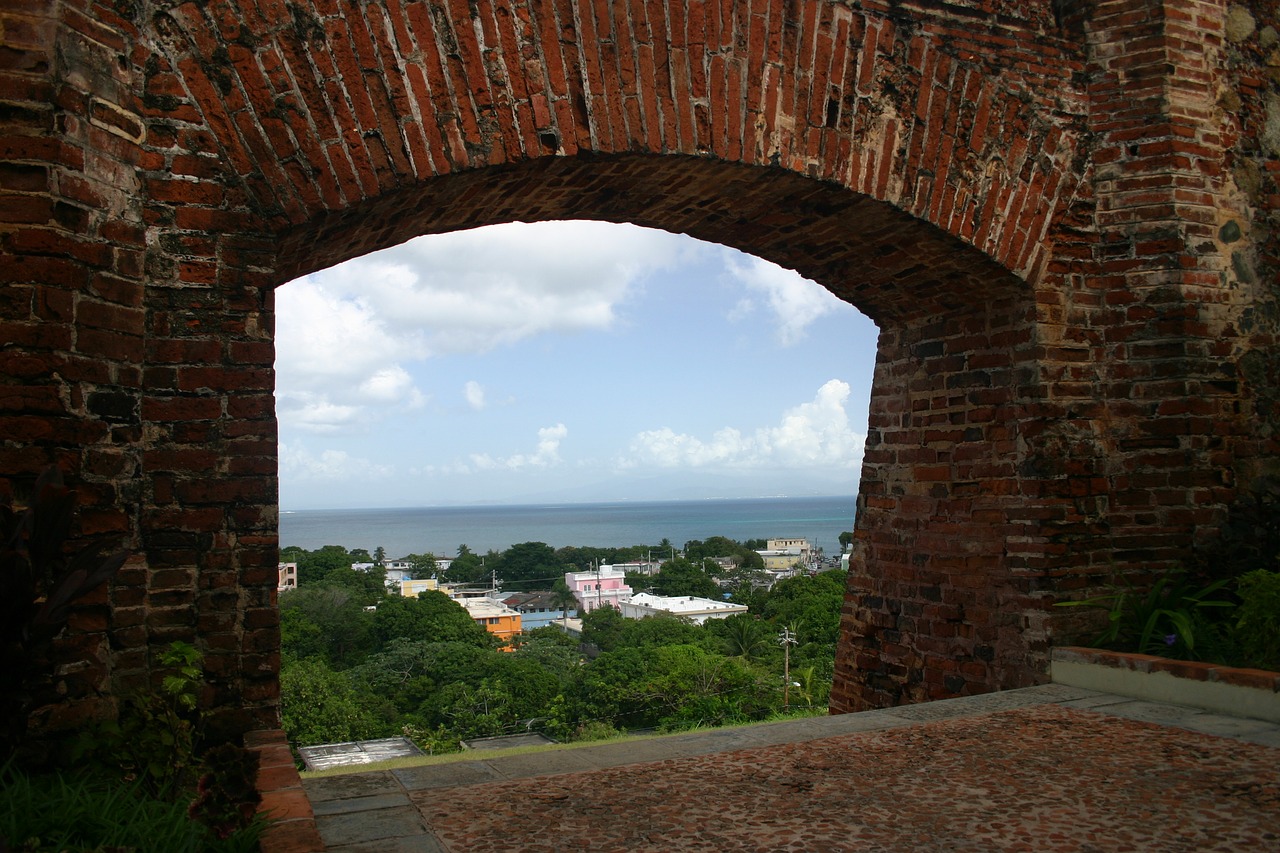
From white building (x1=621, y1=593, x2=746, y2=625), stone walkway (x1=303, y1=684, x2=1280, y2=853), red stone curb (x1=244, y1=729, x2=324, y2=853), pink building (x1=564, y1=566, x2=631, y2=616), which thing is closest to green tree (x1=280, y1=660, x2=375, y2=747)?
white building (x1=621, y1=593, x2=746, y2=625)

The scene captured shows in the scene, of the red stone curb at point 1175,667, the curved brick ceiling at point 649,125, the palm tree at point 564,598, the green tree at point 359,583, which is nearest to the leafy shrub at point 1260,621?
the red stone curb at point 1175,667

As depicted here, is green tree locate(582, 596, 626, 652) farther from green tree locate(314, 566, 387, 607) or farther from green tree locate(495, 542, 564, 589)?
green tree locate(495, 542, 564, 589)

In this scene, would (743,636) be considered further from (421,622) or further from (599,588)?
(599,588)

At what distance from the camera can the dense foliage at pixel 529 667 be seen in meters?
18.5

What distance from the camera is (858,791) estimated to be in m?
2.89

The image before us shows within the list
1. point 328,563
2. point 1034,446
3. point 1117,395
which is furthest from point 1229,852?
point 328,563

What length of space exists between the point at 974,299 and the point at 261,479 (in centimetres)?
357

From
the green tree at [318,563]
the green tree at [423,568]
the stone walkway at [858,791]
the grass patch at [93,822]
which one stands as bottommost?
the green tree at [423,568]

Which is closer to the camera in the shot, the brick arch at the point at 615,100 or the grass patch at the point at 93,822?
the grass patch at the point at 93,822

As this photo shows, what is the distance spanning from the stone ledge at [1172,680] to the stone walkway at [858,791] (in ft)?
0.39

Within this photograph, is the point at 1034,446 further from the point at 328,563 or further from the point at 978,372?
the point at 328,563

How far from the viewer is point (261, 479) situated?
10.4ft

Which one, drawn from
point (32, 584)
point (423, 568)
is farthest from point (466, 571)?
point (32, 584)

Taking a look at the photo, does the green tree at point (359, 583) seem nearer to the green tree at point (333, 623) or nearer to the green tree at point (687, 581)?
the green tree at point (333, 623)
